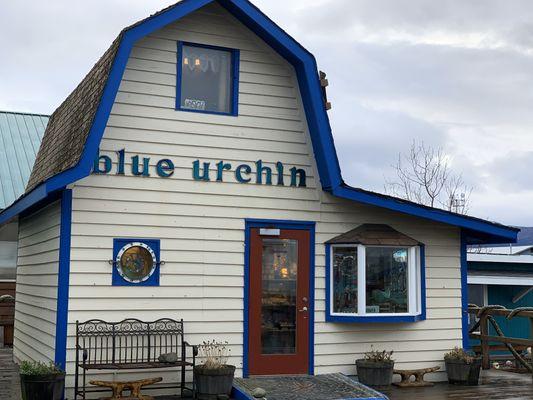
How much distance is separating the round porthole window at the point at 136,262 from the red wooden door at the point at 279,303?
1459mm

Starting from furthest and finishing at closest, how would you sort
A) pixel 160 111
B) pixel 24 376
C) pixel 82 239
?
pixel 160 111
pixel 82 239
pixel 24 376

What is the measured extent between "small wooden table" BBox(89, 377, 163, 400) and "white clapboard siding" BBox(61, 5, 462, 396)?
578 millimetres

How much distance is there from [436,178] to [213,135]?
2428 cm

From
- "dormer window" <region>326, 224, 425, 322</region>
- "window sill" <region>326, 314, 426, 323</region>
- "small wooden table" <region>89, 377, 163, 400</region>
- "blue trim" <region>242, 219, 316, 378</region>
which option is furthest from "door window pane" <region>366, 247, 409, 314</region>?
"small wooden table" <region>89, 377, 163, 400</region>

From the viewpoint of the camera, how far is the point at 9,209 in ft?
35.6

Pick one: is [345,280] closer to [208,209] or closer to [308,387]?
[308,387]

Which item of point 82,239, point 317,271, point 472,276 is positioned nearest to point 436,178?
point 472,276

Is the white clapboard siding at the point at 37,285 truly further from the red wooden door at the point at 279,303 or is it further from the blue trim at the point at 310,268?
the red wooden door at the point at 279,303

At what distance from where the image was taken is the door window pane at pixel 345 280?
1068cm

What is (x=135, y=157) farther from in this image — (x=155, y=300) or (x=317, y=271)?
(x=317, y=271)

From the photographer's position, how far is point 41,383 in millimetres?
8578

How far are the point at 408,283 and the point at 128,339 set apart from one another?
4.24 metres

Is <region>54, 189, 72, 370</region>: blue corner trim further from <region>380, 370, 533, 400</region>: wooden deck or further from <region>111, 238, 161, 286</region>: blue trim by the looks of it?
<region>380, 370, 533, 400</region>: wooden deck

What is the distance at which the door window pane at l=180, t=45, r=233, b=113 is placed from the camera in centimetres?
1038
